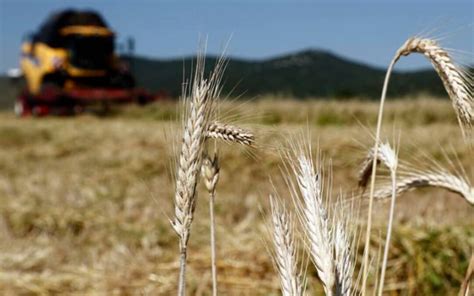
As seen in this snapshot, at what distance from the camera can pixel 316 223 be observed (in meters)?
0.92

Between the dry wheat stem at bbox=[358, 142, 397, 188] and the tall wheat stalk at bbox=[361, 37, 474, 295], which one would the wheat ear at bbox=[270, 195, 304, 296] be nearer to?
the tall wheat stalk at bbox=[361, 37, 474, 295]

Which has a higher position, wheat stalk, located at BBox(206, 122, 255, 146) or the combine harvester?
wheat stalk, located at BBox(206, 122, 255, 146)

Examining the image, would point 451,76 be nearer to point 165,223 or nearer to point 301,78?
point 165,223

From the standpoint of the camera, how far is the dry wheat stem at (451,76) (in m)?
1.05

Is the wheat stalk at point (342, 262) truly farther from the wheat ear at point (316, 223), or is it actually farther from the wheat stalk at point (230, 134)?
the wheat stalk at point (230, 134)

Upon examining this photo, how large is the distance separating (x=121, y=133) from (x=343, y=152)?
10.3ft

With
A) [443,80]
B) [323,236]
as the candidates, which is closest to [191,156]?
[323,236]

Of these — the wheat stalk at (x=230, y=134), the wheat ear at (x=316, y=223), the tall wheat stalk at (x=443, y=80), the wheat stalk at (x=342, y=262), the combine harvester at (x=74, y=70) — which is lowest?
the combine harvester at (x=74, y=70)

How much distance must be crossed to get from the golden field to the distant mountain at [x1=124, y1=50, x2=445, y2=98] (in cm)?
7

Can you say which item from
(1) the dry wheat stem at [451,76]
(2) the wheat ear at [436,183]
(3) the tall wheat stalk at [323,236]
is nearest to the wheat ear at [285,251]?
(3) the tall wheat stalk at [323,236]

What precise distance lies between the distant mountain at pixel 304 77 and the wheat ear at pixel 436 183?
0.29 meters

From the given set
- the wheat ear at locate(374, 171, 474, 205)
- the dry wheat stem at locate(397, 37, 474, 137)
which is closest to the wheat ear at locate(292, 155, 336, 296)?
the dry wheat stem at locate(397, 37, 474, 137)

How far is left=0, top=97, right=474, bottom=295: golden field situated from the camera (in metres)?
1.70

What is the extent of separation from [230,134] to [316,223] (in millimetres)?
201
